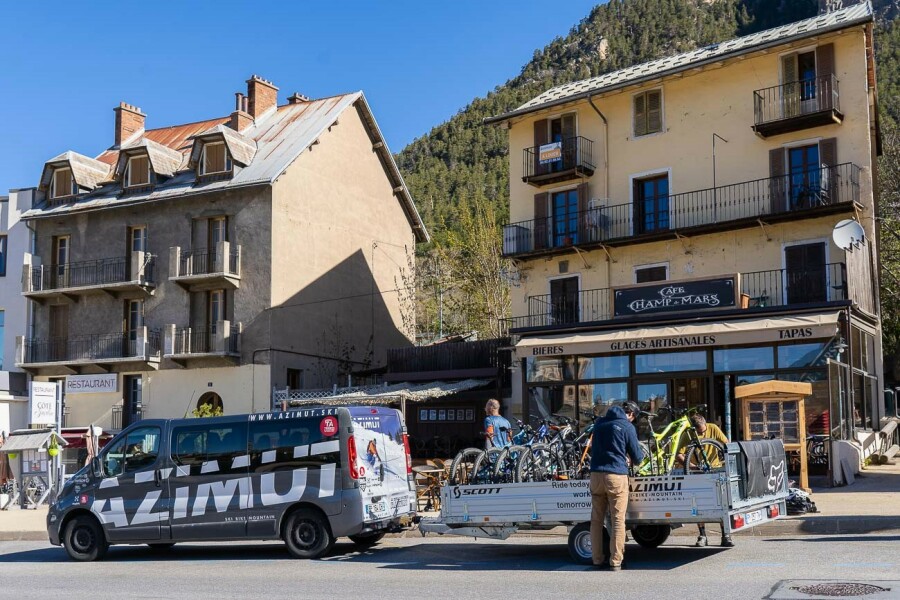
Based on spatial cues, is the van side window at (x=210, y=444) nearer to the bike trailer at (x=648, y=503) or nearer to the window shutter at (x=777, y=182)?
the bike trailer at (x=648, y=503)

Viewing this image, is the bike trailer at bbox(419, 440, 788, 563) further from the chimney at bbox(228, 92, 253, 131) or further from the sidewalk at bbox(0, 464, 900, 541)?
the chimney at bbox(228, 92, 253, 131)

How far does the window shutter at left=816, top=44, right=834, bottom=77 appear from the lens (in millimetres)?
25797

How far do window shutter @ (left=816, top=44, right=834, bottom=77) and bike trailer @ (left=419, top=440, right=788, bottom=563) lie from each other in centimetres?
1648

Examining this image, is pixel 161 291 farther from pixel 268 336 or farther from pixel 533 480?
pixel 533 480

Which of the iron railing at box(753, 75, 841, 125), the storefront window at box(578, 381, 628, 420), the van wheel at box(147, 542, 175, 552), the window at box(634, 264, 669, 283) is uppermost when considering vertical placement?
the iron railing at box(753, 75, 841, 125)

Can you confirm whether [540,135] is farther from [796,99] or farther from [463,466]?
[463,466]

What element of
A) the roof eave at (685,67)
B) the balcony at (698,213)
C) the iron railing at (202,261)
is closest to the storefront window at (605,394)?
the balcony at (698,213)

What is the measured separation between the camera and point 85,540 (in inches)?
580

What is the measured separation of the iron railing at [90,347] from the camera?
3494 cm

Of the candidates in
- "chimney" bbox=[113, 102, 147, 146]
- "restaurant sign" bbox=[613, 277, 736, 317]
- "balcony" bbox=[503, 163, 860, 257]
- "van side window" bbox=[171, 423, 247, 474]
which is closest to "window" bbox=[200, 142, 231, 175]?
"chimney" bbox=[113, 102, 147, 146]

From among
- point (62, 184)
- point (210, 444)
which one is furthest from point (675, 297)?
point (62, 184)

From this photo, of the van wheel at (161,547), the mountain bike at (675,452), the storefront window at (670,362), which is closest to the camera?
the mountain bike at (675,452)

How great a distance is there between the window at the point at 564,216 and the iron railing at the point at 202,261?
36.4 ft

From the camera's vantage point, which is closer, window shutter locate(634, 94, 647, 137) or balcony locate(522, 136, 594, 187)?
window shutter locate(634, 94, 647, 137)
